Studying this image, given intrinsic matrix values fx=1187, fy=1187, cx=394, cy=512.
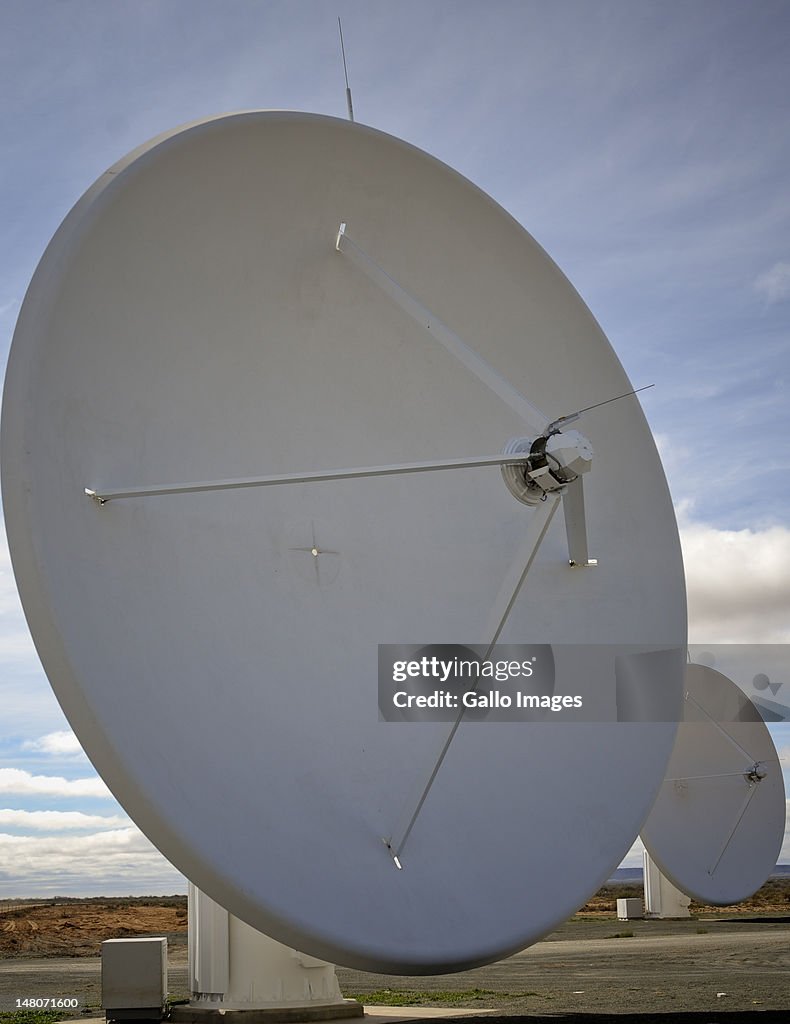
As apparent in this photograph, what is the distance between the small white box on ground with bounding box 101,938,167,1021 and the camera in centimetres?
1295

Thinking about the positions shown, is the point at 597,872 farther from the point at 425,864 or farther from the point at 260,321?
the point at 260,321

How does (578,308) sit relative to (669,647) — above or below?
above

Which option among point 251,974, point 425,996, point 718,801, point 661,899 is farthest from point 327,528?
point 661,899

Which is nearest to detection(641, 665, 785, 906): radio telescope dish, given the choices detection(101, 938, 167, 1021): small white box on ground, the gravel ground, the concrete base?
the gravel ground

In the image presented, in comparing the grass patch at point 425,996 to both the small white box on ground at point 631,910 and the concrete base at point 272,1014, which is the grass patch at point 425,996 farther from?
the small white box on ground at point 631,910

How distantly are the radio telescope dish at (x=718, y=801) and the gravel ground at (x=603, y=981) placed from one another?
1.34 meters

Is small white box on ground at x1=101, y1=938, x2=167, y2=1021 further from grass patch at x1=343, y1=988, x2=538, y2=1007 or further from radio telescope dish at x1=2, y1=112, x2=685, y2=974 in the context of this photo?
radio telescope dish at x1=2, y1=112, x2=685, y2=974

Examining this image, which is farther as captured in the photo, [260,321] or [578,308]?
[578,308]

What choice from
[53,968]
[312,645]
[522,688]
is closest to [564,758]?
[522,688]

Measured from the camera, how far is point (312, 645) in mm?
9797

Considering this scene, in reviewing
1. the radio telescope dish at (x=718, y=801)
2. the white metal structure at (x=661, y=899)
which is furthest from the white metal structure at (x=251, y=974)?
the white metal structure at (x=661, y=899)

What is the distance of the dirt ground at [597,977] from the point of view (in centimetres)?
1373

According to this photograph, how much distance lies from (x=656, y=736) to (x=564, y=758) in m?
1.10

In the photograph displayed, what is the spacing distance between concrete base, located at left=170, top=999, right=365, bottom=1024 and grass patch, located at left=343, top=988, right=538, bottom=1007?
7.15 ft
